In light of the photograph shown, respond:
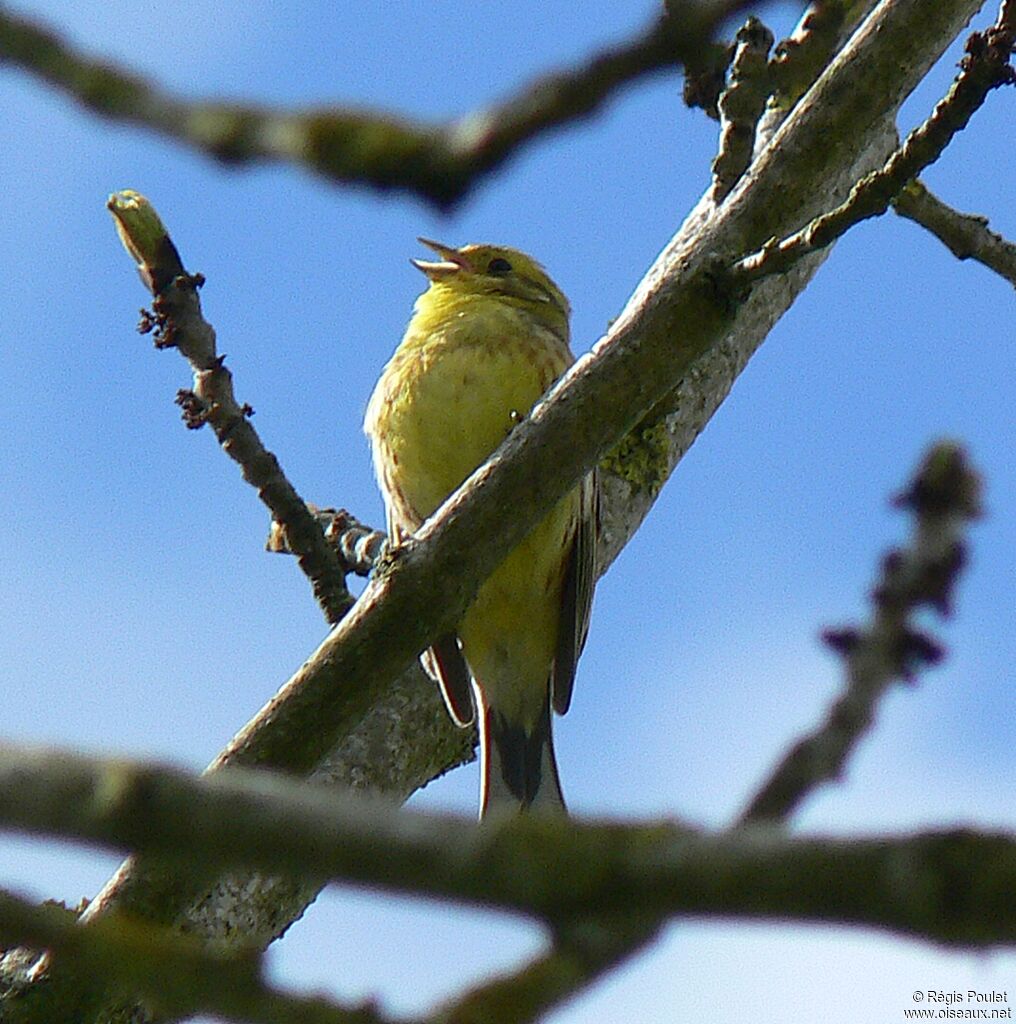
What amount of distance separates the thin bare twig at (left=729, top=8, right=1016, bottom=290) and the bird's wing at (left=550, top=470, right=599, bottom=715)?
8.31 ft

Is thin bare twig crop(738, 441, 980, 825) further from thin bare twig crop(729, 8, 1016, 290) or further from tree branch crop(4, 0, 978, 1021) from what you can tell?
tree branch crop(4, 0, 978, 1021)

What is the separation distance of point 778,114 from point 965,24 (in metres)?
1.66

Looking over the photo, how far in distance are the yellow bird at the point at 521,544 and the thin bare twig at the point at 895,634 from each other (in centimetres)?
450

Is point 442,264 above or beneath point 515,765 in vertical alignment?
above

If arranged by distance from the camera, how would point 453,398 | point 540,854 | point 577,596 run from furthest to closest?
point 453,398, point 577,596, point 540,854

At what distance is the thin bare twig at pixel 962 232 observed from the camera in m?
6.32

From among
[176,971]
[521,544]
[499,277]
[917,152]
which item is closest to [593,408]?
[917,152]

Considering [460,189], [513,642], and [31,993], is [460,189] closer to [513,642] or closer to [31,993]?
[31,993]

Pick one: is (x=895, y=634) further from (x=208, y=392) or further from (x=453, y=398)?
(x=453, y=398)

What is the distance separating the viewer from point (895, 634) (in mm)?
1569

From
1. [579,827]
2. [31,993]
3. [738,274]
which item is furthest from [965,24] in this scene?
[579,827]

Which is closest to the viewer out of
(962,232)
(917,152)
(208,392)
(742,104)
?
(917,152)

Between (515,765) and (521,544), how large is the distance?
0.84m

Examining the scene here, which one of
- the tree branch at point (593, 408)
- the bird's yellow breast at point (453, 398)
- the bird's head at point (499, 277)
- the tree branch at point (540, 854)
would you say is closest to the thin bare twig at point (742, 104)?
the tree branch at point (593, 408)
